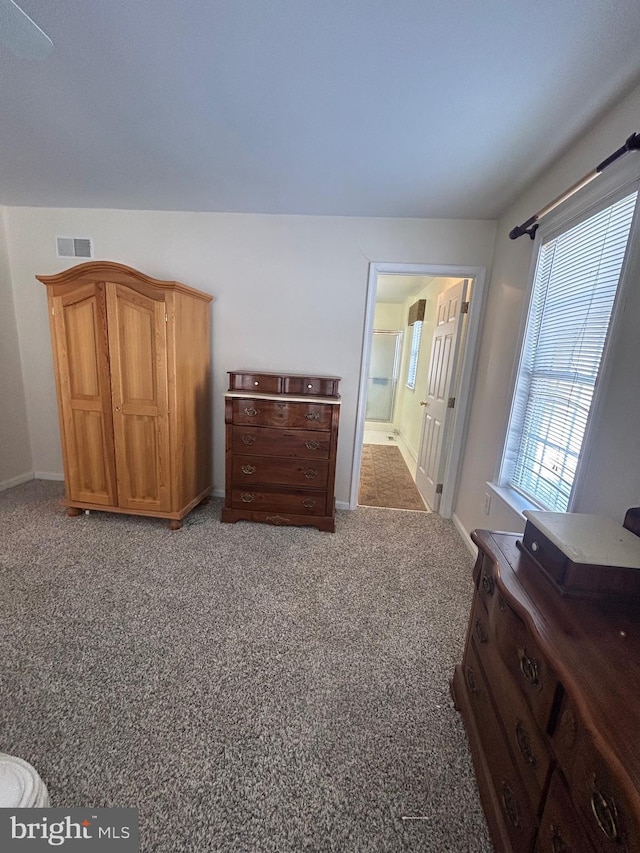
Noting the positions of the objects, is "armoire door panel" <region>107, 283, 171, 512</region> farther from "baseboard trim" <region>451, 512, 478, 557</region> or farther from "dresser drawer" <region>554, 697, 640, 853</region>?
"dresser drawer" <region>554, 697, 640, 853</region>

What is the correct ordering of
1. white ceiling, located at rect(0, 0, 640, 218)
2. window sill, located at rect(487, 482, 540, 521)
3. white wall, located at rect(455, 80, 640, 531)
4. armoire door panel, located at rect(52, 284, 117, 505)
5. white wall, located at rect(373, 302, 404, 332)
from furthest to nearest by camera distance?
white wall, located at rect(373, 302, 404, 332) < armoire door panel, located at rect(52, 284, 117, 505) < window sill, located at rect(487, 482, 540, 521) < white wall, located at rect(455, 80, 640, 531) < white ceiling, located at rect(0, 0, 640, 218)

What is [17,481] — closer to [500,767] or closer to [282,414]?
[282,414]

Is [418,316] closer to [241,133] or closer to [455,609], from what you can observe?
[241,133]

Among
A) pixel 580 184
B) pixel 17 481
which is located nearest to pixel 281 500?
pixel 580 184

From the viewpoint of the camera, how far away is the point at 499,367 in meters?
2.22

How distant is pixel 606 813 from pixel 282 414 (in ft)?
7.05

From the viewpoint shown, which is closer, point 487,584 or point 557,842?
point 557,842

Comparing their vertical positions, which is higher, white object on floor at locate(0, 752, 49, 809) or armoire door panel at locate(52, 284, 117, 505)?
armoire door panel at locate(52, 284, 117, 505)

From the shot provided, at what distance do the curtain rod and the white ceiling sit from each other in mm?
273

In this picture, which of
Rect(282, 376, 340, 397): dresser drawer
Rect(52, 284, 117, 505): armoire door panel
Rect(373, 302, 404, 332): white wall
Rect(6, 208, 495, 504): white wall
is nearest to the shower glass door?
Rect(373, 302, 404, 332): white wall

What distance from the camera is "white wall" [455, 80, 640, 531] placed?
118 centimetres

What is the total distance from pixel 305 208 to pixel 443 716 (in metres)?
3.09

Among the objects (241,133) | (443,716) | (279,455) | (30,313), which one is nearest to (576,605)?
(443,716)

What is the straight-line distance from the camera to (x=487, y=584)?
111 cm
